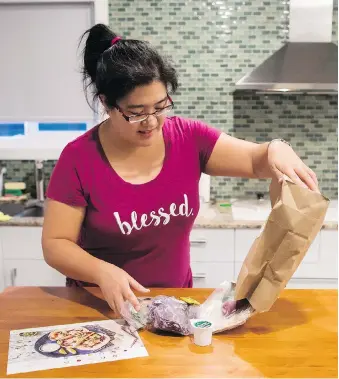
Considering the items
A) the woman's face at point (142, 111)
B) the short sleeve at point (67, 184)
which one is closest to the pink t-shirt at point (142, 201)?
the short sleeve at point (67, 184)

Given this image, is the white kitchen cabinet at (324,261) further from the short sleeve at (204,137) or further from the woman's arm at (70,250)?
the woman's arm at (70,250)

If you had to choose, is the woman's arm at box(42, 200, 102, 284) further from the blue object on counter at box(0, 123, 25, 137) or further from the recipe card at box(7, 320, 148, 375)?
the blue object on counter at box(0, 123, 25, 137)

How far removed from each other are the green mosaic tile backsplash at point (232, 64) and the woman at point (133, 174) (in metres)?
1.58

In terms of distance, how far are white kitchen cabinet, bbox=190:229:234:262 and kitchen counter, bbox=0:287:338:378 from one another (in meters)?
1.13

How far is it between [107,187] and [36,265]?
1.46m

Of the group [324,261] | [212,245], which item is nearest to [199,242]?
[212,245]

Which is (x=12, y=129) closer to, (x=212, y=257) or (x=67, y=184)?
(x=212, y=257)

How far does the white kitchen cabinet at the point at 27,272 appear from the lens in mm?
2586

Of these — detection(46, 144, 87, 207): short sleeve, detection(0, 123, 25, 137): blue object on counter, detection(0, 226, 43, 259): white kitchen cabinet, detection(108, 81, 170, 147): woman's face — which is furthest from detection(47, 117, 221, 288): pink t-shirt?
detection(0, 123, 25, 137): blue object on counter

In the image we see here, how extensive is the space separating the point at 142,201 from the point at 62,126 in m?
2.02

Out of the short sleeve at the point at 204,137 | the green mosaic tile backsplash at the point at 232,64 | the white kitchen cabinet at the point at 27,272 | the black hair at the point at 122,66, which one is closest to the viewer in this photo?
the black hair at the point at 122,66

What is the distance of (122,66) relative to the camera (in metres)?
1.20

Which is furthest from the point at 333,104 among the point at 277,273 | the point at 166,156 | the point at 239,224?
the point at 277,273

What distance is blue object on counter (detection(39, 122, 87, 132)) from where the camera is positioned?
3.16m
